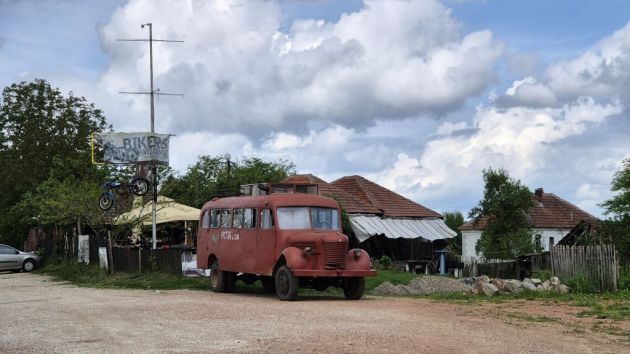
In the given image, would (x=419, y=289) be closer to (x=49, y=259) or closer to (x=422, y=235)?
(x=422, y=235)

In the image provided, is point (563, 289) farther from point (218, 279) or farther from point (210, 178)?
point (210, 178)

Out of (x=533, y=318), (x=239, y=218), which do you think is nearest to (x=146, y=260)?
(x=239, y=218)

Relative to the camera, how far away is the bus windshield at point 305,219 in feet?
67.4

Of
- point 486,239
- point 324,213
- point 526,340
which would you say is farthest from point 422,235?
point 526,340

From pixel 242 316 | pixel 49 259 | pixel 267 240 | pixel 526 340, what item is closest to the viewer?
pixel 526 340

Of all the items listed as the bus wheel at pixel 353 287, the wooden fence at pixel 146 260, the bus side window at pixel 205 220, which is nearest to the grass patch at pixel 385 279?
the bus wheel at pixel 353 287

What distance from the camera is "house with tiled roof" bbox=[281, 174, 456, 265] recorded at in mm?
39719

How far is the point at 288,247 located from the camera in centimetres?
2009

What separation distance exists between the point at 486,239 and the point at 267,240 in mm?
31140

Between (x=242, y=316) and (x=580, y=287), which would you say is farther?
(x=580, y=287)

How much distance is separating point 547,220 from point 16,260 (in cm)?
3831

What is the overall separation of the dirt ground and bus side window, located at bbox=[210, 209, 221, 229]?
12.1 feet

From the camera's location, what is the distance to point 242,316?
15391 mm

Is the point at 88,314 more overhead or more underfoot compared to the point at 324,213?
more underfoot
